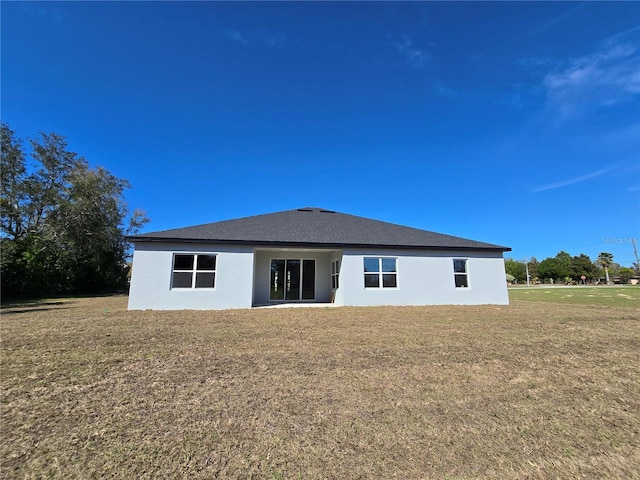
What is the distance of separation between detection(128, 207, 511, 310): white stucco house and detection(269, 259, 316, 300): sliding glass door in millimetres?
51

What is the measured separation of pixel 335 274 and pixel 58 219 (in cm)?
2377

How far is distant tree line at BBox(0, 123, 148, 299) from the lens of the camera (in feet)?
70.9

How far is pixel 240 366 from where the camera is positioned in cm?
479

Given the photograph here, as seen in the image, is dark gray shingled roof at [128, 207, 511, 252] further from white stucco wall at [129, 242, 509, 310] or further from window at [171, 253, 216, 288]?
window at [171, 253, 216, 288]

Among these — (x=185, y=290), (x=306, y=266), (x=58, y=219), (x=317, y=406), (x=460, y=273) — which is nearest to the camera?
(x=317, y=406)

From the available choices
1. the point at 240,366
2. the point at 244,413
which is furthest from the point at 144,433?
the point at 240,366

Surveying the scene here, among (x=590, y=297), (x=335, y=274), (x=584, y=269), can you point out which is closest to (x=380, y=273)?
(x=335, y=274)

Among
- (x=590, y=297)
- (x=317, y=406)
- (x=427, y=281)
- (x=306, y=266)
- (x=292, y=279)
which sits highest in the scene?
(x=306, y=266)

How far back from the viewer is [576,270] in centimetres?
6281

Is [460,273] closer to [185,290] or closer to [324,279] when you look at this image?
[324,279]

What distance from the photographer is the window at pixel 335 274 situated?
14.4 metres

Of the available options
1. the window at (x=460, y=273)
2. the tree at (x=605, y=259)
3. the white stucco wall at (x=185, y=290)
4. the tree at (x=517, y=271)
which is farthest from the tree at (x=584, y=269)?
the white stucco wall at (x=185, y=290)

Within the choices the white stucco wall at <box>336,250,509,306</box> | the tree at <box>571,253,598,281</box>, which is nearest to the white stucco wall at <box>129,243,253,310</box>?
the white stucco wall at <box>336,250,509,306</box>

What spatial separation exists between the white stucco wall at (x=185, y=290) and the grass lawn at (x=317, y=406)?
15.9 feet
